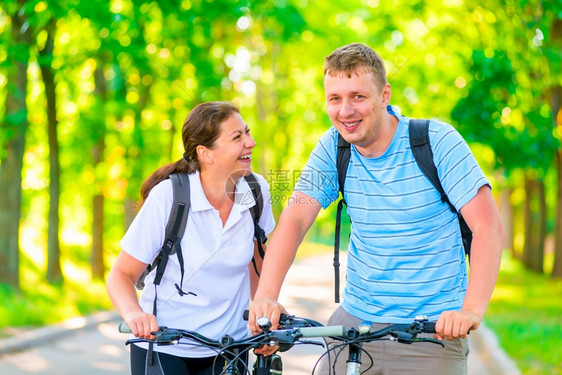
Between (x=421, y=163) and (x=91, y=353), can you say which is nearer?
(x=421, y=163)

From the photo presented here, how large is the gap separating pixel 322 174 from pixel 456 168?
571mm

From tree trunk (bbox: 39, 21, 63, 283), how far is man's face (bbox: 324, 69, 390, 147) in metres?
10.2

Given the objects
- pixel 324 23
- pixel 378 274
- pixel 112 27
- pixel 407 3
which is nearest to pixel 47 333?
pixel 112 27

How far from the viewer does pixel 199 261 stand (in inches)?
134

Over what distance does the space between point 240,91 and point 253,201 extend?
21.3 m

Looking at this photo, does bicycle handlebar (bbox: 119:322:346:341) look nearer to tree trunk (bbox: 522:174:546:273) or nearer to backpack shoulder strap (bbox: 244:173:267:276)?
backpack shoulder strap (bbox: 244:173:267:276)

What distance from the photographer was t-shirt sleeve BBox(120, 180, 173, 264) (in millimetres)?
3342

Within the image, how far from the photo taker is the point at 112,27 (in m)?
8.80

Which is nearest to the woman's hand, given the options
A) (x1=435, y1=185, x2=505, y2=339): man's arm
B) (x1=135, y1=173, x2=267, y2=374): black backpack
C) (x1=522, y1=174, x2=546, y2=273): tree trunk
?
(x1=135, y1=173, x2=267, y2=374): black backpack

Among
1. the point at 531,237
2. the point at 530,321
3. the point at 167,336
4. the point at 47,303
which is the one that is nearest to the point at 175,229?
the point at 167,336

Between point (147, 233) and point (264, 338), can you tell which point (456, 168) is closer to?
point (264, 338)

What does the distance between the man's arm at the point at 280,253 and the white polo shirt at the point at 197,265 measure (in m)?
0.41

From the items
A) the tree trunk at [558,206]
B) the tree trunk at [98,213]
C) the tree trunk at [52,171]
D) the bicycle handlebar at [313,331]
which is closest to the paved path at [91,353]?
the tree trunk at [52,171]

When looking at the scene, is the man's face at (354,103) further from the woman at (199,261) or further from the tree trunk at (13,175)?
the tree trunk at (13,175)
